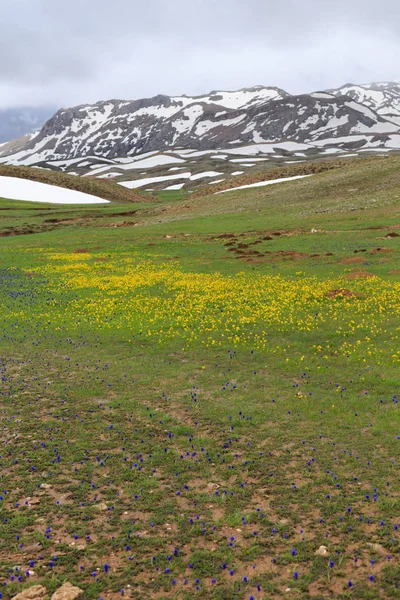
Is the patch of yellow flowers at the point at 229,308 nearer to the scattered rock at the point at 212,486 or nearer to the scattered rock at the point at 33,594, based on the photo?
the scattered rock at the point at 212,486

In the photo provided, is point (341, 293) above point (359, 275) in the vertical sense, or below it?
below

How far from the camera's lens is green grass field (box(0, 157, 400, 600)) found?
371 inches

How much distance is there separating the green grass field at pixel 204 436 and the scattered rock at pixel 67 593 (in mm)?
197

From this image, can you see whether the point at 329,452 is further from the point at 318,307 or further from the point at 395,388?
the point at 318,307

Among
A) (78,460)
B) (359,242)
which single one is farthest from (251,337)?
(359,242)

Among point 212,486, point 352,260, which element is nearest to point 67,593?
point 212,486

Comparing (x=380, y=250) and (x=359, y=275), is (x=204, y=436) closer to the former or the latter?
(x=359, y=275)

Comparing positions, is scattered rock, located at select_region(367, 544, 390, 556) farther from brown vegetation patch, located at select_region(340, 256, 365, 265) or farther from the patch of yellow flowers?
brown vegetation patch, located at select_region(340, 256, 365, 265)

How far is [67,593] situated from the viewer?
340 inches

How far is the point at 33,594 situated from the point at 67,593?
69 centimetres

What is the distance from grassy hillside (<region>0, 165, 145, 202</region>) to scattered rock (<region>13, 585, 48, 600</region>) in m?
166

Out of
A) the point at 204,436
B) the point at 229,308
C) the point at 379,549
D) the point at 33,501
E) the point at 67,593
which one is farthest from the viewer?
the point at 229,308

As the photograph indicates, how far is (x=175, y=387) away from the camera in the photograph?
61.3 feet

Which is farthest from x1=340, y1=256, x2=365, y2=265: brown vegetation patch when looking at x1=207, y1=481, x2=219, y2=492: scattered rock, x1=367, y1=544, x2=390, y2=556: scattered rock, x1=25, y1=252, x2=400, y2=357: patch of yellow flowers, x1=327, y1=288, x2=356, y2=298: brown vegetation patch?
x1=367, y1=544, x2=390, y2=556: scattered rock
